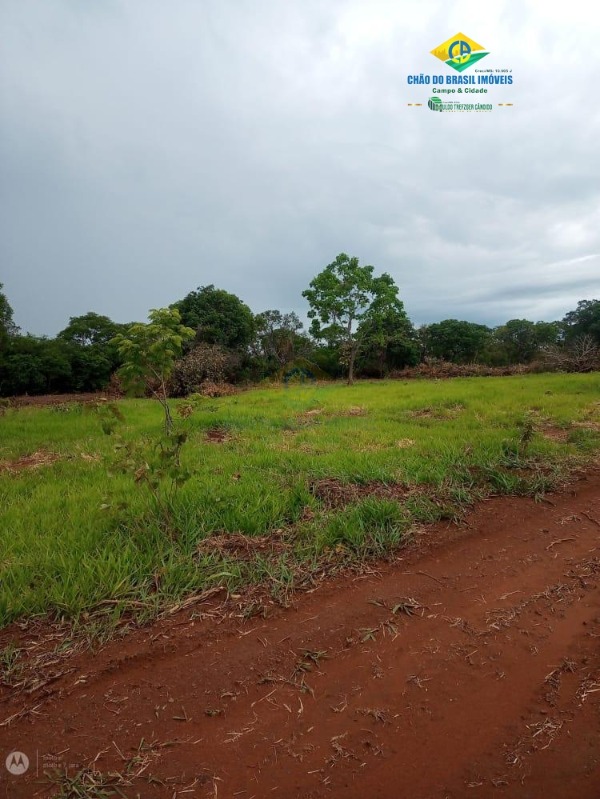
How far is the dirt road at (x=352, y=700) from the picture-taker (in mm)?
1598

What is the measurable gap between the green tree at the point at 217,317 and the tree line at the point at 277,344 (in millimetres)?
66

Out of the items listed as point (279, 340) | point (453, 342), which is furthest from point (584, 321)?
point (279, 340)

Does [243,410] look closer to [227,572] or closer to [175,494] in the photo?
[175,494]

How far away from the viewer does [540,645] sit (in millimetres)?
2238

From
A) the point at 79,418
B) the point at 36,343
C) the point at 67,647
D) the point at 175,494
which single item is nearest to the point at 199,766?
the point at 67,647

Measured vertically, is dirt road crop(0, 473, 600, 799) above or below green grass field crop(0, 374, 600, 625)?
below

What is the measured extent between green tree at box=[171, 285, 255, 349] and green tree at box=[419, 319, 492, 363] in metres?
18.3

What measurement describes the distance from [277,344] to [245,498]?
28080mm

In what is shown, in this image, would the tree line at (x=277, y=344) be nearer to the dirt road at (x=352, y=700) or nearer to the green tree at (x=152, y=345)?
the green tree at (x=152, y=345)

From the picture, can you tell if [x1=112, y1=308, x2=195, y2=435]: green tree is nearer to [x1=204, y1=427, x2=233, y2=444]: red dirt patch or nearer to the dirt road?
[x1=204, y1=427, x2=233, y2=444]: red dirt patch

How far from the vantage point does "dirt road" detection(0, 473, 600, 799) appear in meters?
1.60

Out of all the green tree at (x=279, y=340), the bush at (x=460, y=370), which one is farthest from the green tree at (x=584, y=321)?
the green tree at (x=279, y=340)

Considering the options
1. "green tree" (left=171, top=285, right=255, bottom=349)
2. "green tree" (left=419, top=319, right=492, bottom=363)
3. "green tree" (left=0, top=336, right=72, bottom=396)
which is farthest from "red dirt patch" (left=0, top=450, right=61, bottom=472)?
"green tree" (left=419, top=319, right=492, bottom=363)

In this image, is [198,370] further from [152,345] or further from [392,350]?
[392,350]
